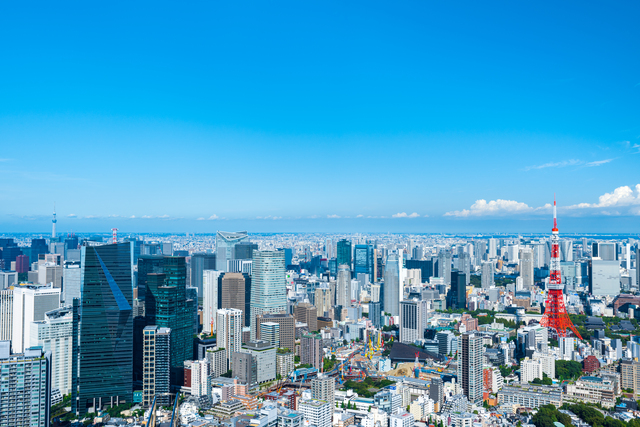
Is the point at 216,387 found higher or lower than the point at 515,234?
lower

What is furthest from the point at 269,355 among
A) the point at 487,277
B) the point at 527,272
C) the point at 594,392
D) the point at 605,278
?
the point at 527,272

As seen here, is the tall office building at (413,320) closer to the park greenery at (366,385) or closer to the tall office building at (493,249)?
the park greenery at (366,385)

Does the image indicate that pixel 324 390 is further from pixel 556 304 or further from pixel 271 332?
pixel 556 304

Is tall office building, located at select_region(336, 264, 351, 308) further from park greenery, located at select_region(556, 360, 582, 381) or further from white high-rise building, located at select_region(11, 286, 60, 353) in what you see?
white high-rise building, located at select_region(11, 286, 60, 353)

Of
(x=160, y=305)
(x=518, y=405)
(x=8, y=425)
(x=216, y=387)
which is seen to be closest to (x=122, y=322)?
(x=160, y=305)

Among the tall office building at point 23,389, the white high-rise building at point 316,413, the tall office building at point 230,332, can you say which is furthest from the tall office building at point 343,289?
the tall office building at point 23,389

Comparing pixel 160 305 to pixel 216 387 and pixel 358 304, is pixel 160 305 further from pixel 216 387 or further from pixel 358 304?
pixel 358 304

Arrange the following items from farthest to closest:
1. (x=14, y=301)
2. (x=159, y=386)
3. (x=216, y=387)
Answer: (x=14, y=301)
(x=216, y=387)
(x=159, y=386)
